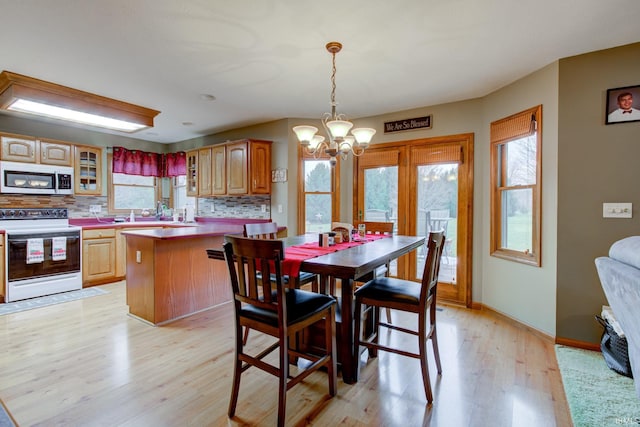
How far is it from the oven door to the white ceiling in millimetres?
1945

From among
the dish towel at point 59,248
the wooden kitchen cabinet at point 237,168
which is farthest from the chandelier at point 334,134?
the dish towel at point 59,248

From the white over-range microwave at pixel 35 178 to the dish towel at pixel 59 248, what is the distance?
927 millimetres

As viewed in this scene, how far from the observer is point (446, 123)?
3.81 metres

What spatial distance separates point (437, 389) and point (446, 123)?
9.70 ft

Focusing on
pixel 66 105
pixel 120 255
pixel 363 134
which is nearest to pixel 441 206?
pixel 363 134

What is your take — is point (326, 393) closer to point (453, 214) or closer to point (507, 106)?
point (453, 214)

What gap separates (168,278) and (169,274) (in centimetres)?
4

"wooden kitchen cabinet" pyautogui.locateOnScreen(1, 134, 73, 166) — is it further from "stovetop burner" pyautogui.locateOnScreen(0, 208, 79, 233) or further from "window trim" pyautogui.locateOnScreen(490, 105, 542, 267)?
"window trim" pyautogui.locateOnScreen(490, 105, 542, 267)

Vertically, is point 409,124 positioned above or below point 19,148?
above

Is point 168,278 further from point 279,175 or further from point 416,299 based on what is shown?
point 416,299

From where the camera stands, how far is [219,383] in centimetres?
209

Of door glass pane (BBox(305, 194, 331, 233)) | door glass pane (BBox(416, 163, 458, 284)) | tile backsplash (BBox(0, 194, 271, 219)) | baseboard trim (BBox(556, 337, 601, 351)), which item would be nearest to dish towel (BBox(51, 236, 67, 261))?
tile backsplash (BBox(0, 194, 271, 219))

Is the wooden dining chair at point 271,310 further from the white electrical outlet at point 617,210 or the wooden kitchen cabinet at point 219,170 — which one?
the wooden kitchen cabinet at point 219,170

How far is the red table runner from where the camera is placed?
1.74m
